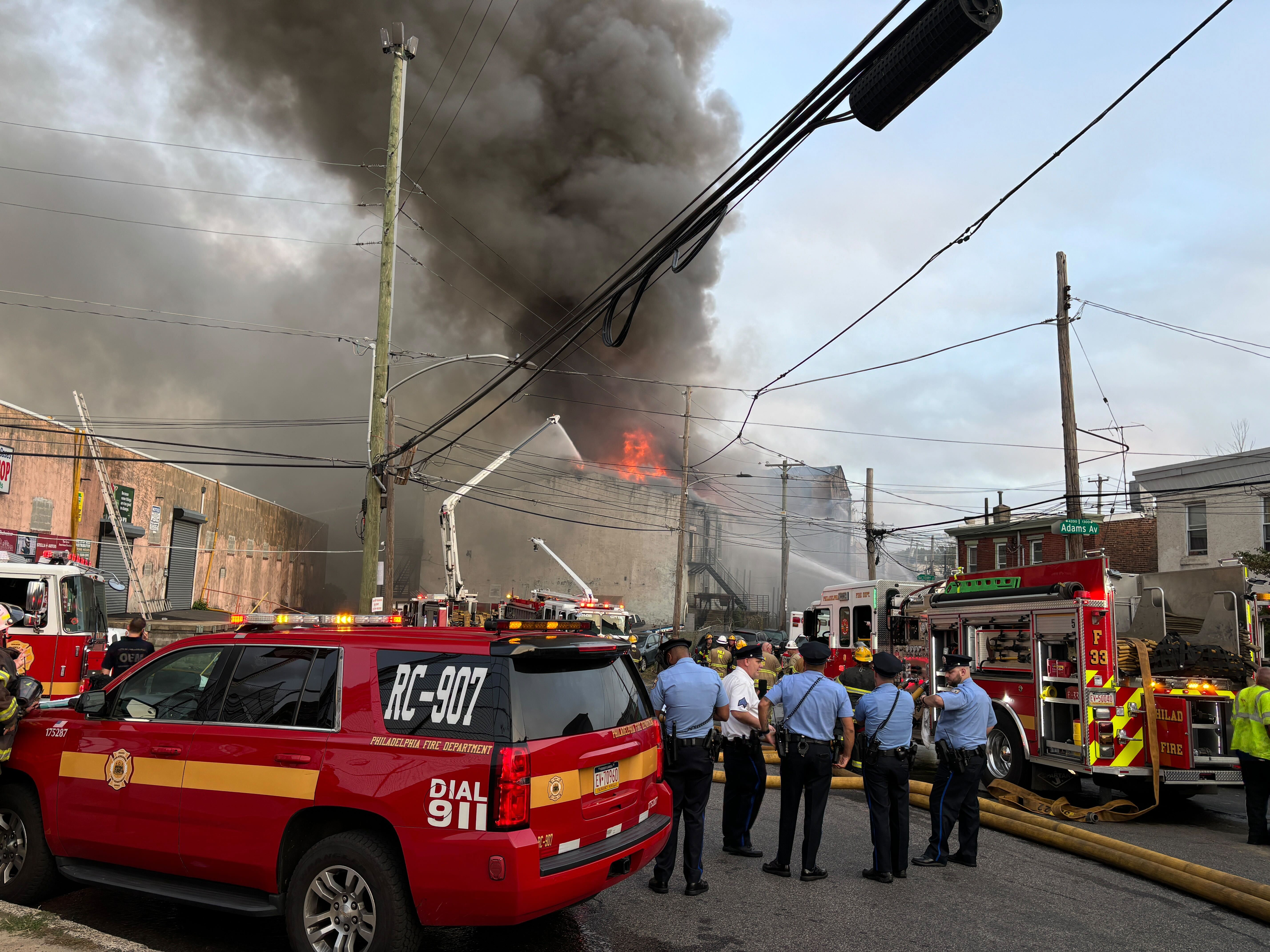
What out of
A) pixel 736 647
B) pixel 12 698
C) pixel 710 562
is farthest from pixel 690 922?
pixel 710 562

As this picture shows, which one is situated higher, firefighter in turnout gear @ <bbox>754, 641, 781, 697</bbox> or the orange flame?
the orange flame

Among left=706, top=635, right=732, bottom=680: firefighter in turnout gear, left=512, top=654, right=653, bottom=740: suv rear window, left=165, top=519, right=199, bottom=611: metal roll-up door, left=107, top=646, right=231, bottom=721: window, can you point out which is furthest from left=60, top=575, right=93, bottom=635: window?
left=165, top=519, right=199, bottom=611: metal roll-up door

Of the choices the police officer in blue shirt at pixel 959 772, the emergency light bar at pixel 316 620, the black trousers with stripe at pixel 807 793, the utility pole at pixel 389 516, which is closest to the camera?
the emergency light bar at pixel 316 620

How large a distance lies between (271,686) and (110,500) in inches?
935

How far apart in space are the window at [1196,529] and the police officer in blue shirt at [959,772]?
2303 centimetres

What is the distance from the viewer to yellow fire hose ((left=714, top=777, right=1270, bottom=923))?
527 cm

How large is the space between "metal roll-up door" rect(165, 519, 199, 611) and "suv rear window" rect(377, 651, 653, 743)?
29211 millimetres

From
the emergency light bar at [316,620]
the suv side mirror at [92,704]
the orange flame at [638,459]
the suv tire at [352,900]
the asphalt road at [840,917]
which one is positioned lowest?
the asphalt road at [840,917]

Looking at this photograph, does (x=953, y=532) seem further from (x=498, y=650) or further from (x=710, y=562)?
(x=498, y=650)

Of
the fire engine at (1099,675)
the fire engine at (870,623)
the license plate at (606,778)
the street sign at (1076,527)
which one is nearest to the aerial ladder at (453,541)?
the fire engine at (870,623)

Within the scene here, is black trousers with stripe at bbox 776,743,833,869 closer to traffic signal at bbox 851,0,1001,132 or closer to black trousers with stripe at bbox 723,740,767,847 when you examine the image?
black trousers with stripe at bbox 723,740,767,847

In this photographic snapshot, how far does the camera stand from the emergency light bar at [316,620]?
5.07 m

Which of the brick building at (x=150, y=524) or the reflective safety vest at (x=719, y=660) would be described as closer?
the reflective safety vest at (x=719, y=660)

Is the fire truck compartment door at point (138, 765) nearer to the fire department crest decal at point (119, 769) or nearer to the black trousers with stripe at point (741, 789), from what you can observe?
the fire department crest decal at point (119, 769)
